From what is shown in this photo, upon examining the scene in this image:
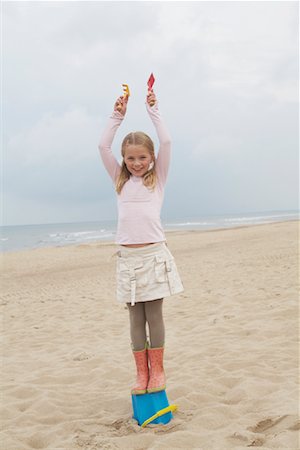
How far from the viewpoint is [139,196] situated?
3.15 metres

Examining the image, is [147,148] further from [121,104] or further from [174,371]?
[174,371]

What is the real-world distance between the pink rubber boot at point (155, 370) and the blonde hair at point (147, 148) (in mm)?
1166

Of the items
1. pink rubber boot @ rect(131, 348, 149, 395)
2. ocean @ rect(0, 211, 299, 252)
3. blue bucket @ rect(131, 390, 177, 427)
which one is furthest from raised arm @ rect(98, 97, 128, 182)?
ocean @ rect(0, 211, 299, 252)

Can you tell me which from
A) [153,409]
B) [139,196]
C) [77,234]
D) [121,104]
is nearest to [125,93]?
[121,104]

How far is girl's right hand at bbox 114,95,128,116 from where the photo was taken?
3299 millimetres

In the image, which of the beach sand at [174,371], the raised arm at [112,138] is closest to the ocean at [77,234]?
the beach sand at [174,371]

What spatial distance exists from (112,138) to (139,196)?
51cm

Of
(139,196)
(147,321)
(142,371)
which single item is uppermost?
(139,196)

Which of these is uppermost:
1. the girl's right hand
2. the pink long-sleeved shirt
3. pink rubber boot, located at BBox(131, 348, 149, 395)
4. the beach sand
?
the girl's right hand

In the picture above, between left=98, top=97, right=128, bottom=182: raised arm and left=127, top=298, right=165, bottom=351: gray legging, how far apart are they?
983 millimetres

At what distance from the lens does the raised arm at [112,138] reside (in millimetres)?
3273

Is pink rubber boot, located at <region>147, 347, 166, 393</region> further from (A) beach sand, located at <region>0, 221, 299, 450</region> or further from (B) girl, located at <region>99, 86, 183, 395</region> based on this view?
(A) beach sand, located at <region>0, 221, 299, 450</region>

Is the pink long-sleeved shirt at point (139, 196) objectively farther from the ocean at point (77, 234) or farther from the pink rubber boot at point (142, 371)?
the ocean at point (77, 234)

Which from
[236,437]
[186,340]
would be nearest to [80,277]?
[186,340]
